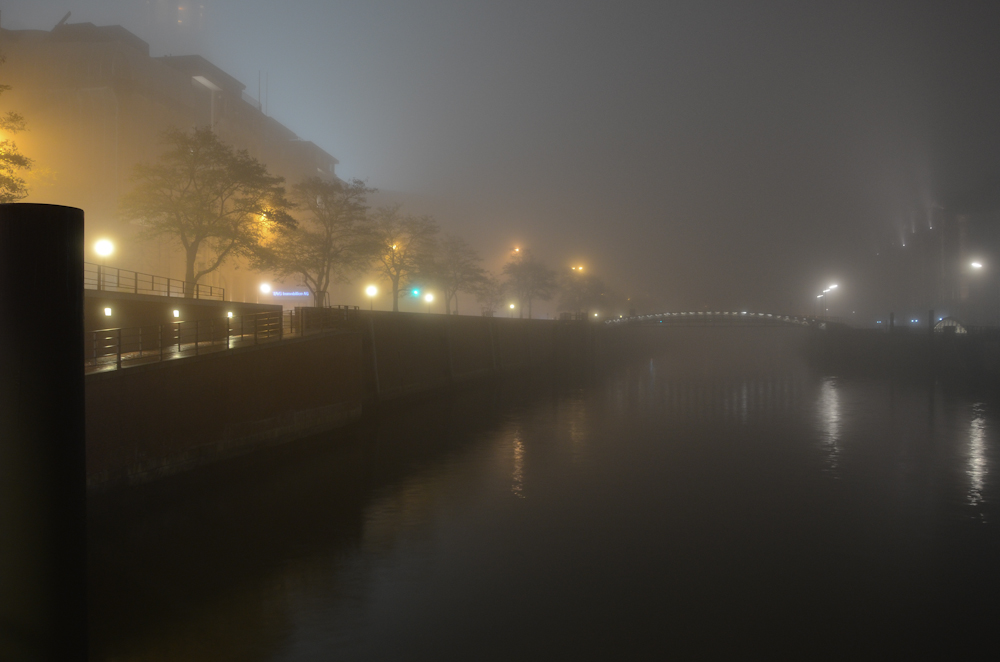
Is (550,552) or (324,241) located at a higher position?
(324,241)

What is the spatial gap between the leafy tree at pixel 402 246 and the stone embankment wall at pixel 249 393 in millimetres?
14637

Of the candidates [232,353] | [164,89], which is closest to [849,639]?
[232,353]

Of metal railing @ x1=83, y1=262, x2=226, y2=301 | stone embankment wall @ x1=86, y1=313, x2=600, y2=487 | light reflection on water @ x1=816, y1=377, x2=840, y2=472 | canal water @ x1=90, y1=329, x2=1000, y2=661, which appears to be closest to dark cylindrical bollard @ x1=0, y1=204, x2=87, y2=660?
canal water @ x1=90, y1=329, x2=1000, y2=661

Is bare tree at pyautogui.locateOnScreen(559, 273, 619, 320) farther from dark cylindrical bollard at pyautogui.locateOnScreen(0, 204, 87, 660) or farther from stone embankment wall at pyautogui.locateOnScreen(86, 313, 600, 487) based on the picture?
dark cylindrical bollard at pyautogui.locateOnScreen(0, 204, 87, 660)

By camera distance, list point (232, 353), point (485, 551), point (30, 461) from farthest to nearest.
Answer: point (232, 353) < point (485, 551) < point (30, 461)

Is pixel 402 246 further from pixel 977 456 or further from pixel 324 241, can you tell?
pixel 977 456

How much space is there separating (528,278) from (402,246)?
1418 inches

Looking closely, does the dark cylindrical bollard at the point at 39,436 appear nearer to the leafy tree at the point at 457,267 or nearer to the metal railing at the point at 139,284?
the metal railing at the point at 139,284

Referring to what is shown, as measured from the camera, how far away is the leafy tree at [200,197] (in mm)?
34872

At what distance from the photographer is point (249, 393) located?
21531mm

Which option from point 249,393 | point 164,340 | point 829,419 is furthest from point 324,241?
point 829,419

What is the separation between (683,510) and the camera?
1886 cm

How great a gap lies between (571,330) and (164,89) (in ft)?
155

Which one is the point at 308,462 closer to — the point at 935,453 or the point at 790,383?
the point at 935,453
